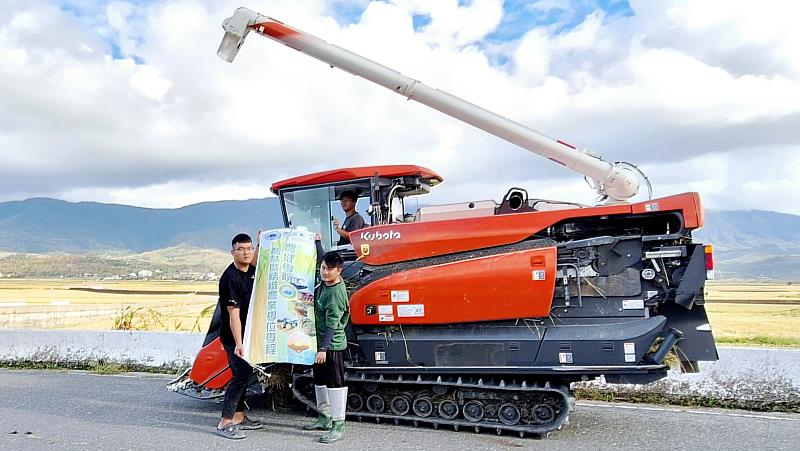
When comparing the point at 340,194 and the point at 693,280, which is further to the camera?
the point at 340,194

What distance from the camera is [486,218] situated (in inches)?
227

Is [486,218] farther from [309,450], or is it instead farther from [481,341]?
[309,450]

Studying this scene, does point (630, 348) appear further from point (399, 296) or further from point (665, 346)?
point (399, 296)

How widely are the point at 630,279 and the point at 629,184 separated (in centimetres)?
164

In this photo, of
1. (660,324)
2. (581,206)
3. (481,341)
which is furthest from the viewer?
(581,206)

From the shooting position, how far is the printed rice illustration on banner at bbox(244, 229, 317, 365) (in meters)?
5.51

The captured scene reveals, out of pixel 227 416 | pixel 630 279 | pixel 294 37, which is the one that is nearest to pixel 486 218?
pixel 630 279

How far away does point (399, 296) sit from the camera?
578cm

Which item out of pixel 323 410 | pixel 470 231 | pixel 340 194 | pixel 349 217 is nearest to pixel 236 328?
pixel 323 410

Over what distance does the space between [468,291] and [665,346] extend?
1.81 meters

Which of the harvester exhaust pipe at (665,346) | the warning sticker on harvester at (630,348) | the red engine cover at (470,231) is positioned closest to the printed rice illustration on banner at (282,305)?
the red engine cover at (470,231)

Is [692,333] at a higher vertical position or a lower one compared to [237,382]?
higher

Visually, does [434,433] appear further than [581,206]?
No

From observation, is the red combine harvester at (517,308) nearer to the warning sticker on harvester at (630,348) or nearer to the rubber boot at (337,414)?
the warning sticker on harvester at (630,348)
